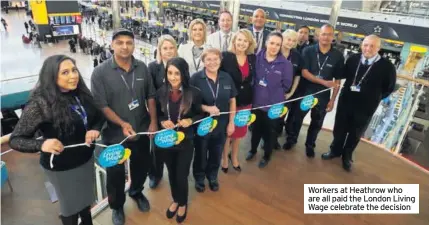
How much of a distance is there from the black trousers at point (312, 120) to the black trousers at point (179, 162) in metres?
1.56

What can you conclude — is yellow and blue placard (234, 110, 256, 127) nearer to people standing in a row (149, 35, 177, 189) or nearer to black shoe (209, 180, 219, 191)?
black shoe (209, 180, 219, 191)

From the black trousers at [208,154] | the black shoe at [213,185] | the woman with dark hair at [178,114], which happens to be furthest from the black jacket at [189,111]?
the black shoe at [213,185]

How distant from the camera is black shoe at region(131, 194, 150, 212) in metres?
2.31

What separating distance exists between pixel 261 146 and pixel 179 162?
161 centimetres

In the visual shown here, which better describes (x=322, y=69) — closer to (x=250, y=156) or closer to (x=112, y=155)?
(x=250, y=156)

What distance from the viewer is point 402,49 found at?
916 cm

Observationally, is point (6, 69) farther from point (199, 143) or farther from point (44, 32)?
point (199, 143)

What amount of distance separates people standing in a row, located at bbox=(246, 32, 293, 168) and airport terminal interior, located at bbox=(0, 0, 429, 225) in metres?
0.61

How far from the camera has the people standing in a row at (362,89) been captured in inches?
102

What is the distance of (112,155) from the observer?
1.81m

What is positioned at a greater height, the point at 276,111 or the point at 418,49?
the point at 418,49

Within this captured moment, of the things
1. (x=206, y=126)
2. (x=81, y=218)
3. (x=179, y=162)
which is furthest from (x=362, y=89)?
(x=81, y=218)

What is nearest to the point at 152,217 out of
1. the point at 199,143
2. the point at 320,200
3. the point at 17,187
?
the point at 199,143

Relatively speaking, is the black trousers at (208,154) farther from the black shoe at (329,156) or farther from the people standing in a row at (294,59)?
the black shoe at (329,156)
